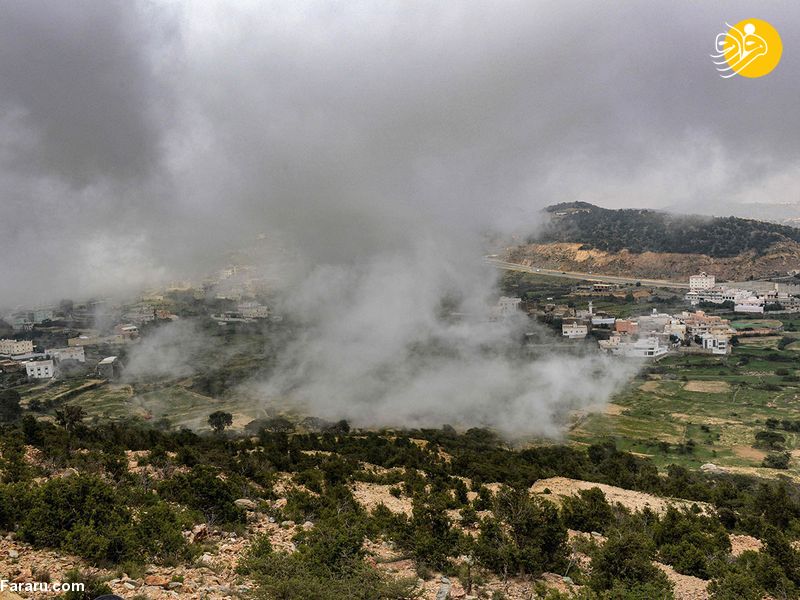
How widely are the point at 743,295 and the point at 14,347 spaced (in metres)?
111

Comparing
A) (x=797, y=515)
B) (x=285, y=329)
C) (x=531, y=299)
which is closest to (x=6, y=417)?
(x=285, y=329)

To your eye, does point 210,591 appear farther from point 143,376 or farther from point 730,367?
point 730,367

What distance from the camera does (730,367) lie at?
180 ft

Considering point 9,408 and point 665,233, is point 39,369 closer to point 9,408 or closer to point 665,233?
point 9,408

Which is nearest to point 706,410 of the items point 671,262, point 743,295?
point 743,295

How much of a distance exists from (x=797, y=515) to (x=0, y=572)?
78.9 ft

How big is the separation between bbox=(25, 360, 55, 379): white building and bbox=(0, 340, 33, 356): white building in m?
9.78

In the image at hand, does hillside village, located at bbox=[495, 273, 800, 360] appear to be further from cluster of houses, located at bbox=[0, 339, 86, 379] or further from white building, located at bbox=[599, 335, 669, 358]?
cluster of houses, located at bbox=[0, 339, 86, 379]

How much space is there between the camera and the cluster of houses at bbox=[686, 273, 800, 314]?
80319mm

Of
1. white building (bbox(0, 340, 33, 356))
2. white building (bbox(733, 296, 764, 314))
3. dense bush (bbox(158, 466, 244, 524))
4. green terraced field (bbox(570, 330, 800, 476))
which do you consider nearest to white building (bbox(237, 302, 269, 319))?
white building (bbox(0, 340, 33, 356))

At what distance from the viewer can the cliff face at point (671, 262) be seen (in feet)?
345

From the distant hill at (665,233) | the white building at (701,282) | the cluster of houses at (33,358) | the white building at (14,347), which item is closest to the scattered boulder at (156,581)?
the cluster of houses at (33,358)

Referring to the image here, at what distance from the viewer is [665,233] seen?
125m

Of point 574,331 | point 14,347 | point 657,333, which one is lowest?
point 657,333
